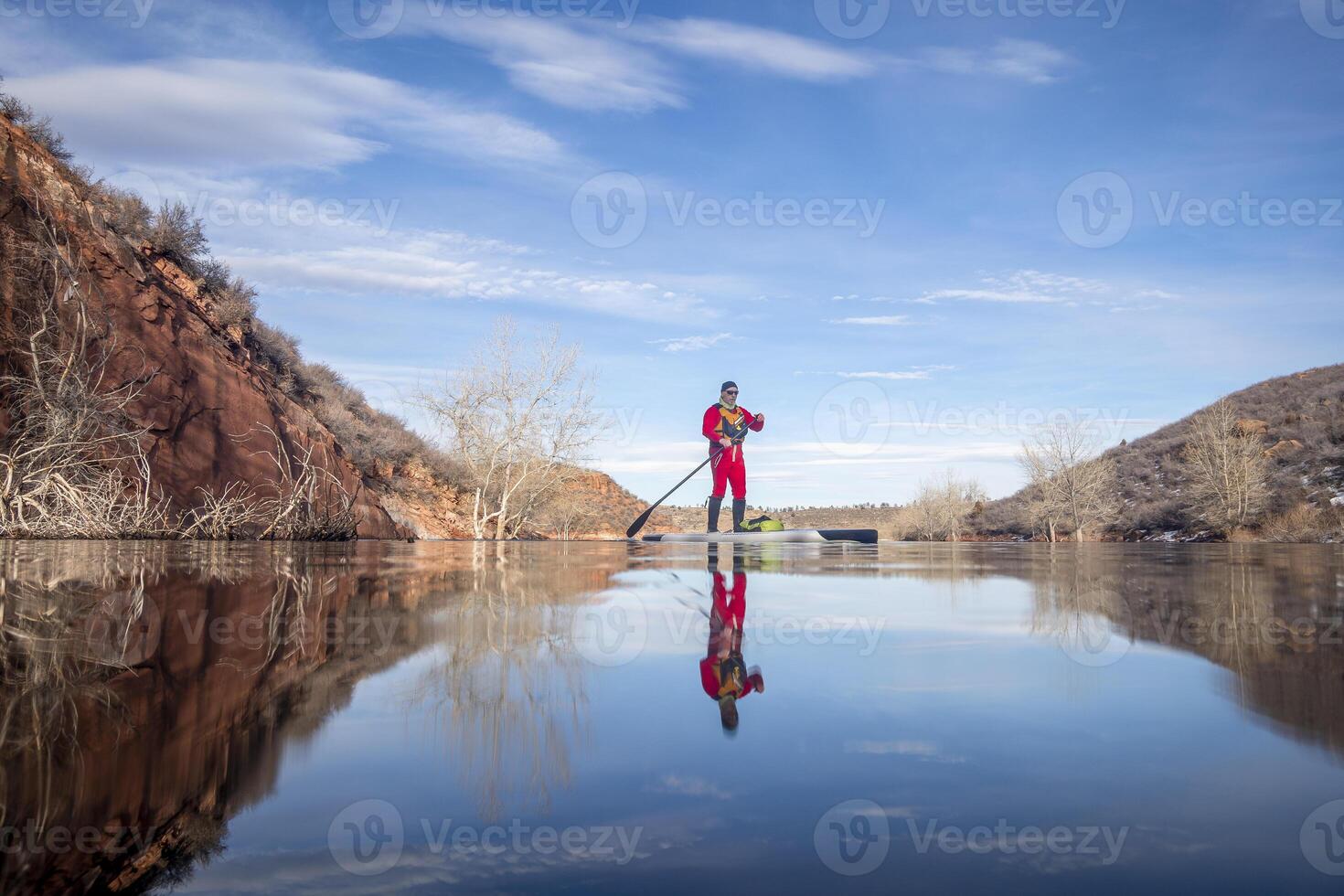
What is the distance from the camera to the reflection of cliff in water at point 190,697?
1378mm

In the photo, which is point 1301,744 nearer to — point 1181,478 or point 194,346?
point 194,346

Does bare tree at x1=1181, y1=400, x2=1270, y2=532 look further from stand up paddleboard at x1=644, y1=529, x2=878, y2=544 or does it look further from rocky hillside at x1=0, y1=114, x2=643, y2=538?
rocky hillside at x1=0, y1=114, x2=643, y2=538

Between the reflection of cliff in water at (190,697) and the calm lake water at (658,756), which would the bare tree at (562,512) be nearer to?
the reflection of cliff in water at (190,697)

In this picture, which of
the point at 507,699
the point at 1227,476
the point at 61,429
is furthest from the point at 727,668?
the point at 1227,476

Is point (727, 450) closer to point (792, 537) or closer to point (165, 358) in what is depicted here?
point (792, 537)

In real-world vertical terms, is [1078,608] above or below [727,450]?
below

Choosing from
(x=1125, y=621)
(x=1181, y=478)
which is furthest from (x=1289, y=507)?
(x=1125, y=621)

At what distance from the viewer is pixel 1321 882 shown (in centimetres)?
126

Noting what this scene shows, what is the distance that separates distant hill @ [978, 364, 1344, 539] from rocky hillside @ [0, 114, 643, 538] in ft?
137

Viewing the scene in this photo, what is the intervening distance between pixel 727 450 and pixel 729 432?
45 cm

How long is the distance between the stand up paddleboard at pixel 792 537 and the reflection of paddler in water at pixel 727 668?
15789mm

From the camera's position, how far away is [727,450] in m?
20.9

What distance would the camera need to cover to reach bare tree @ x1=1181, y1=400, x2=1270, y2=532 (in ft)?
136

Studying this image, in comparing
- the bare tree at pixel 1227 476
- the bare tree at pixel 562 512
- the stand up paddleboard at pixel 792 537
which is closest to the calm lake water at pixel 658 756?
the stand up paddleboard at pixel 792 537
